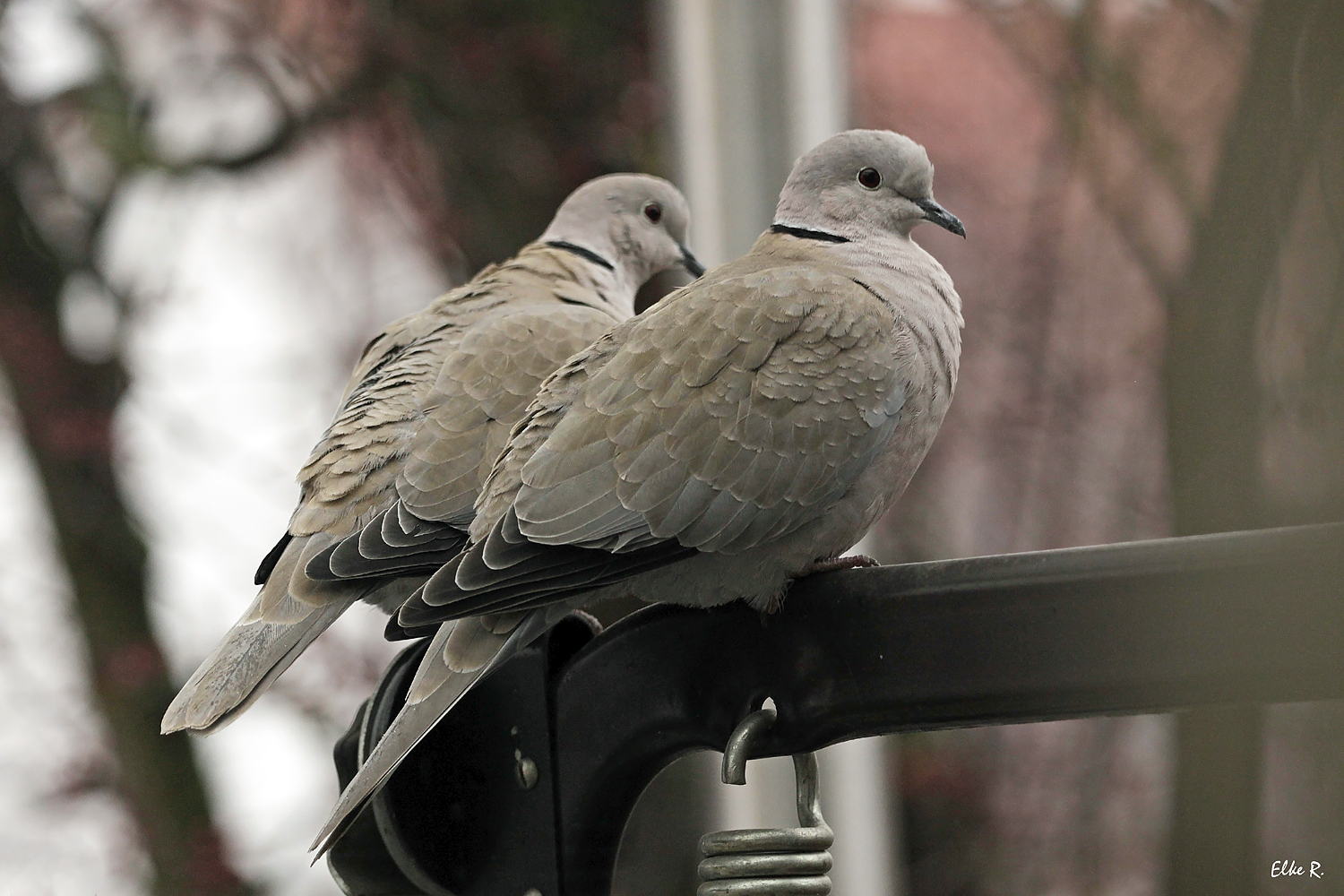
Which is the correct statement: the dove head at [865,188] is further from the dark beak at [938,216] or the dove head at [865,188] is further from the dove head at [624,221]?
the dove head at [624,221]

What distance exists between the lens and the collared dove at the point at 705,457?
1.09 meters

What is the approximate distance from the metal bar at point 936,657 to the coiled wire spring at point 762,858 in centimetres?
7

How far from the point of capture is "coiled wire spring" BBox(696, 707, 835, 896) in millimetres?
850

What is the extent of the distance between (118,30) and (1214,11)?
7.55 feet

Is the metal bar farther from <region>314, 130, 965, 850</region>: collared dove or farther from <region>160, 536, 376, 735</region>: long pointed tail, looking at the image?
<region>160, 536, 376, 735</region>: long pointed tail

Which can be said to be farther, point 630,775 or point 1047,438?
point 1047,438

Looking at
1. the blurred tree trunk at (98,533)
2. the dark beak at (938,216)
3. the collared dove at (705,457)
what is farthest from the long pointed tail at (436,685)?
the blurred tree trunk at (98,533)

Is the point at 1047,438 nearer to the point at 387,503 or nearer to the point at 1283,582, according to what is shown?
the point at 387,503

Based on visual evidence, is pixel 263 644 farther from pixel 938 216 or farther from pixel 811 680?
pixel 938 216

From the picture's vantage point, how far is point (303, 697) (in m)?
2.93

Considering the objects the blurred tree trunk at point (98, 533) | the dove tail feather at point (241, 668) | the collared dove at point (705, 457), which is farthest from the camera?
the blurred tree trunk at point (98, 533)

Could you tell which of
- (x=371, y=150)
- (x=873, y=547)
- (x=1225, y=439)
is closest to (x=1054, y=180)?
(x=873, y=547)

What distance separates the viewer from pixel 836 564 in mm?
1266
